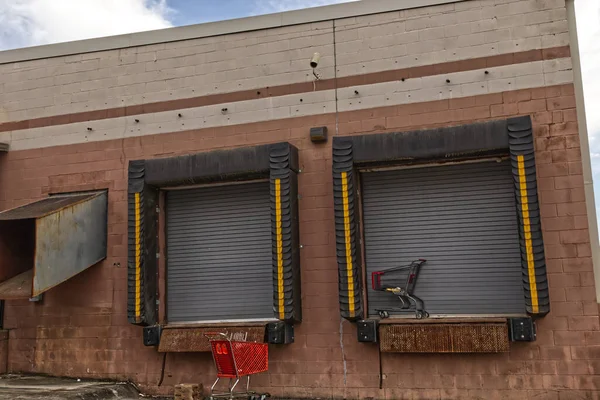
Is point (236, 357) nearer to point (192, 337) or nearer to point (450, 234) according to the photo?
point (192, 337)

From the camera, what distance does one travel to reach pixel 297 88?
10.8 metres

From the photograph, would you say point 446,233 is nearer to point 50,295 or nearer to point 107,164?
point 107,164

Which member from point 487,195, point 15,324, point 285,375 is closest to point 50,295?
point 15,324

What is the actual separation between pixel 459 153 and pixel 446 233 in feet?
4.28

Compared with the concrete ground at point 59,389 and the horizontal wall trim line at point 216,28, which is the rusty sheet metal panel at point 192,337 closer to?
the concrete ground at point 59,389

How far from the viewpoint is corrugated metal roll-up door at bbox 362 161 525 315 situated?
31.3 feet

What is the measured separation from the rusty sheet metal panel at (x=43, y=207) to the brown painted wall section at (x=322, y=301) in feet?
1.01

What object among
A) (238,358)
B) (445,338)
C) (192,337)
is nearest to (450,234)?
(445,338)

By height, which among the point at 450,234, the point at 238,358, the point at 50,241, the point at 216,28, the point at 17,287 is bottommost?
the point at 238,358

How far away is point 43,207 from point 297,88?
198 inches

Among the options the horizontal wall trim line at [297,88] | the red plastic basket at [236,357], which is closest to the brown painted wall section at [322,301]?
the horizontal wall trim line at [297,88]

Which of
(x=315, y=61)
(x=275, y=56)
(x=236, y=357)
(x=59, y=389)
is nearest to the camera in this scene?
(x=236, y=357)

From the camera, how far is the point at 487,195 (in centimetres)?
976

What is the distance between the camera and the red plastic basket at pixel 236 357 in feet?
29.3
